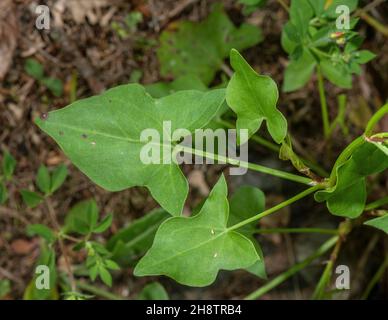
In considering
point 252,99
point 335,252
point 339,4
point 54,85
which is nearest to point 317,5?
point 339,4

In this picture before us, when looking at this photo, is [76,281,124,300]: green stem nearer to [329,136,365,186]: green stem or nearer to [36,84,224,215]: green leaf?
[36,84,224,215]: green leaf

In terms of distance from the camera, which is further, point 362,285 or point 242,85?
point 362,285

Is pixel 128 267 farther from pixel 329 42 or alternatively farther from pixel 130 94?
pixel 329 42

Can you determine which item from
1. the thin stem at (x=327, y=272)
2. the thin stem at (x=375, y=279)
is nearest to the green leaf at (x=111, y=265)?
the thin stem at (x=327, y=272)

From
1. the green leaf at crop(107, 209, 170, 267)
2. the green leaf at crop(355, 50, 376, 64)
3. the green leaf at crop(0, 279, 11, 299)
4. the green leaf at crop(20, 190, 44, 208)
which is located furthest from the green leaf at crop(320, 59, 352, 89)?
the green leaf at crop(0, 279, 11, 299)
